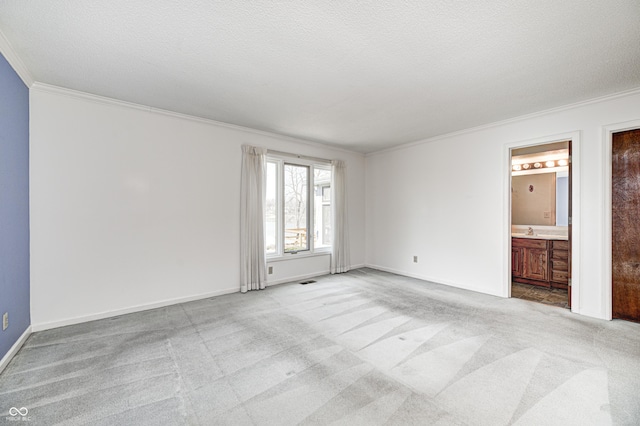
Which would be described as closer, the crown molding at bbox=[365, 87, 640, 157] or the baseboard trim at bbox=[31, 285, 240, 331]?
the baseboard trim at bbox=[31, 285, 240, 331]

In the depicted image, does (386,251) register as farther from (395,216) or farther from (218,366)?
(218,366)

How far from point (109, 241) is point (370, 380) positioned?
11.0 ft

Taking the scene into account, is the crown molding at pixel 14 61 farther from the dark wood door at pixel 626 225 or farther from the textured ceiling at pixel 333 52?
the dark wood door at pixel 626 225

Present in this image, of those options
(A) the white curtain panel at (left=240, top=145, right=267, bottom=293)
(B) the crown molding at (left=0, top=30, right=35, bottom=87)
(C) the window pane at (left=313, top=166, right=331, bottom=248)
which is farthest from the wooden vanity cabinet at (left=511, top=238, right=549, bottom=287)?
(B) the crown molding at (left=0, top=30, right=35, bottom=87)

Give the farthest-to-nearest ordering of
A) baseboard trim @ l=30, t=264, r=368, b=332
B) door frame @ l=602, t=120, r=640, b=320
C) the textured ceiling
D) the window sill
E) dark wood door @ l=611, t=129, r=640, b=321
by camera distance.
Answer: the window sill < door frame @ l=602, t=120, r=640, b=320 < dark wood door @ l=611, t=129, r=640, b=321 < baseboard trim @ l=30, t=264, r=368, b=332 < the textured ceiling

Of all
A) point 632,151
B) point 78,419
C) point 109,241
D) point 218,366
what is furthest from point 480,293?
point 109,241

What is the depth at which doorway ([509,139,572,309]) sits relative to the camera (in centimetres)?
Result: 455

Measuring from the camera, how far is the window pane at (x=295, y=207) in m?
5.18

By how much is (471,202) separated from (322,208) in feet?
9.19

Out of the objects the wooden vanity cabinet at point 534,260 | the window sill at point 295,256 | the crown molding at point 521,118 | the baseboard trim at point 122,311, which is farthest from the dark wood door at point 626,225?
the baseboard trim at point 122,311

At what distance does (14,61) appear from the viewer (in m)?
2.45

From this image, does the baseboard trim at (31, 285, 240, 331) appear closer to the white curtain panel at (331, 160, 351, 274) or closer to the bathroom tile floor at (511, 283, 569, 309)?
the white curtain panel at (331, 160, 351, 274)

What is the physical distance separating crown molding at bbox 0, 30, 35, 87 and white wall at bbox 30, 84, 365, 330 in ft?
0.64

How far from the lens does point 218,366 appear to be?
230 cm
